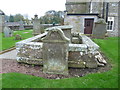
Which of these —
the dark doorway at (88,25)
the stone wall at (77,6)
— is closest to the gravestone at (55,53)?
the dark doorway at (88,25)

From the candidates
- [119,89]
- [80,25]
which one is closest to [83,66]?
[119,89]

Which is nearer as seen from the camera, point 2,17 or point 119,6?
point 119,6

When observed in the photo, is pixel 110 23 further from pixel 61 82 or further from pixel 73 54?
pixel 61 82

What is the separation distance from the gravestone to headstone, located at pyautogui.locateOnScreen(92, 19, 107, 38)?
868 cm

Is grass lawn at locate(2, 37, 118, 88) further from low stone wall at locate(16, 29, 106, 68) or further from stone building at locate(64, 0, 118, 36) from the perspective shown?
stone building at locate(64, 0, 118, 36)

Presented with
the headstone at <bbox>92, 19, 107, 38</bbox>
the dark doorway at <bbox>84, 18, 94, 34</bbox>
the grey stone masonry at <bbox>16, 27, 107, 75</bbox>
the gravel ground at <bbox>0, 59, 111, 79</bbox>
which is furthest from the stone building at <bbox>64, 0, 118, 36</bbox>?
the gravel ground at <bbox>0, 59, 111, 79</bbox>

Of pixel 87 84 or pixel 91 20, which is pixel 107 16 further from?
pixel 87 84

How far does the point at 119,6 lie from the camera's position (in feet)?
51.4

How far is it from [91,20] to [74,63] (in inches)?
474

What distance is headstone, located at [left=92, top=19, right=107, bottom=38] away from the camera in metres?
11.6

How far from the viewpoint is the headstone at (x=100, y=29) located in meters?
11.6

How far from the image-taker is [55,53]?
4.32 m

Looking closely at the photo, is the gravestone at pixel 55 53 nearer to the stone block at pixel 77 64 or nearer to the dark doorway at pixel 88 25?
the stone block at pixel 77 64

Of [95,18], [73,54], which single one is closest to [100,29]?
[95,18]
